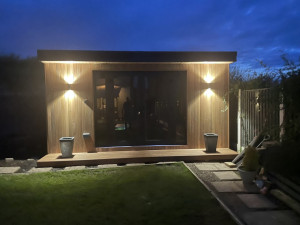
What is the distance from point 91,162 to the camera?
612 centimetres

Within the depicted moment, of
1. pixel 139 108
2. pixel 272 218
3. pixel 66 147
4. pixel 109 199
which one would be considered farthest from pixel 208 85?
pixel 109 199

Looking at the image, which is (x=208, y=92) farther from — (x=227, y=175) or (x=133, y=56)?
(x=227, y=175)

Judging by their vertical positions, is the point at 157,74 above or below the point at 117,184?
above

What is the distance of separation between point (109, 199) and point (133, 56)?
13.8ft

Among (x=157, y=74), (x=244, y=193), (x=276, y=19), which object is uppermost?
(x=276, y=19)

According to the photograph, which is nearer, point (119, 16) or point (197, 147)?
point (197, 147)

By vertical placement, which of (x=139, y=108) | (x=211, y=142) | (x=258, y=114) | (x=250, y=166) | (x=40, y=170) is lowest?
(x=40, y=170)

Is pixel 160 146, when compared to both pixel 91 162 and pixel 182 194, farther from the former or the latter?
pixel 182 194

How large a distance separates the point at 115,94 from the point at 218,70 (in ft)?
11.0

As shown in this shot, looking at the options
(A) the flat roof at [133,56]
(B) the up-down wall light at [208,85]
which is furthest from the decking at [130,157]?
(A) the flat roof at [133,56]

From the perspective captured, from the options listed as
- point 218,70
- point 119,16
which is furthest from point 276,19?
point 218,70

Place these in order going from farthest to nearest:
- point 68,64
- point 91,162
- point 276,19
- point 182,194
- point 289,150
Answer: point 276,19 < point 68,64 < point 91,162 < point 182,194 < point 289,150

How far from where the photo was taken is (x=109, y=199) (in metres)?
3.75

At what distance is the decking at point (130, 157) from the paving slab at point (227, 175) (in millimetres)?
1119
